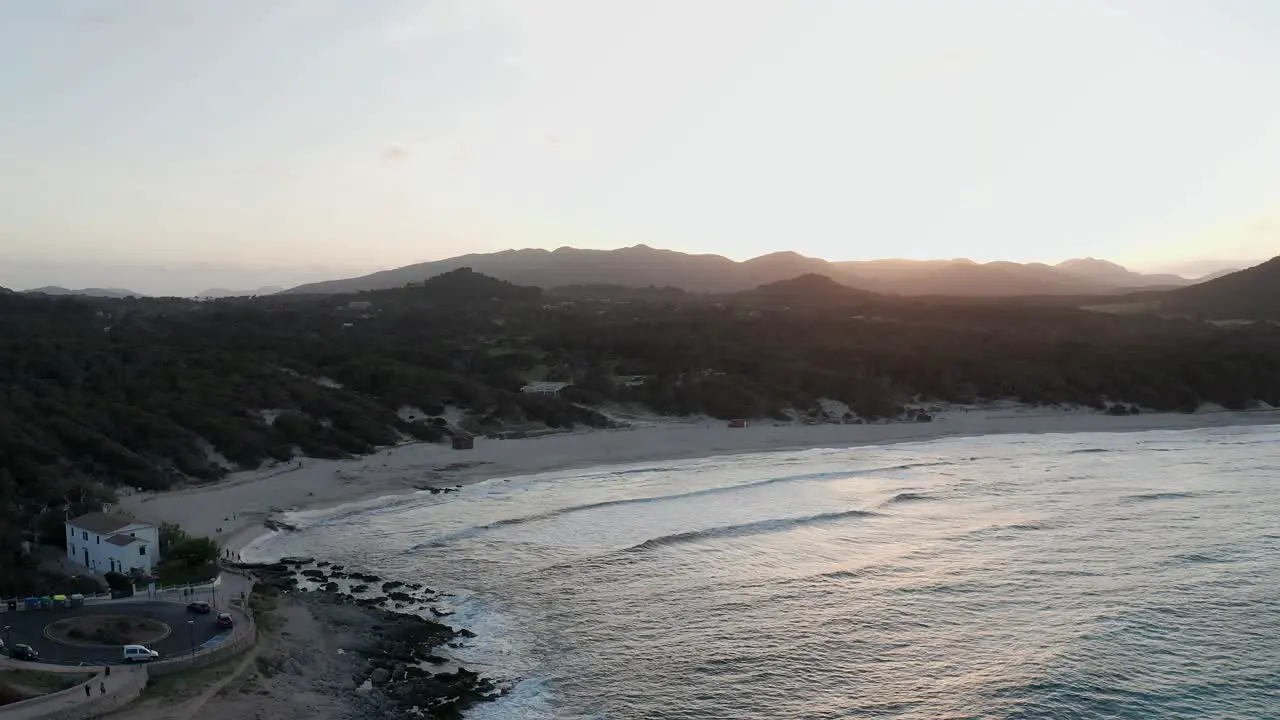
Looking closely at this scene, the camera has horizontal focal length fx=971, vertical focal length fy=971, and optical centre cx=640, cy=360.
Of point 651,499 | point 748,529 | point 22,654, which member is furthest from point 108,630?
point 651,499

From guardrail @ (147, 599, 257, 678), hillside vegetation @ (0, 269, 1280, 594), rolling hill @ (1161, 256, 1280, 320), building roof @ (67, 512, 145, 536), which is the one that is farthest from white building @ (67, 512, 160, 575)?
rolling hill @ (1161, 256, 1280, 320)

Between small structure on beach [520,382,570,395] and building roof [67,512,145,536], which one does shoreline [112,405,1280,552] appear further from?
small structure on beach [520,382,570,395]

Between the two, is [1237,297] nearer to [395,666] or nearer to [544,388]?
[544,388]

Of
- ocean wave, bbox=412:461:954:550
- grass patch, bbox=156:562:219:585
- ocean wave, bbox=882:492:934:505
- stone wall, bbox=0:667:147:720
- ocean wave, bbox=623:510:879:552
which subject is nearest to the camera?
stone wall, bbox=0:667:147:720

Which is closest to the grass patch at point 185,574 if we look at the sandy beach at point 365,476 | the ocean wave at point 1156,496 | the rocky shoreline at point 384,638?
the rocky shoreline at point 384,638

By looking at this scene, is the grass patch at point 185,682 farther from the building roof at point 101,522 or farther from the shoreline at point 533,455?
the shoreline at point 533,455

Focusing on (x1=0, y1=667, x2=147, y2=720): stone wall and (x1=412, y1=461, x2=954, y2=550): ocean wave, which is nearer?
(x1=0, y1=667, x2=147, y2=720): stone wall

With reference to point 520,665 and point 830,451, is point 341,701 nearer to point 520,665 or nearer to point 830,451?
point 520,665
